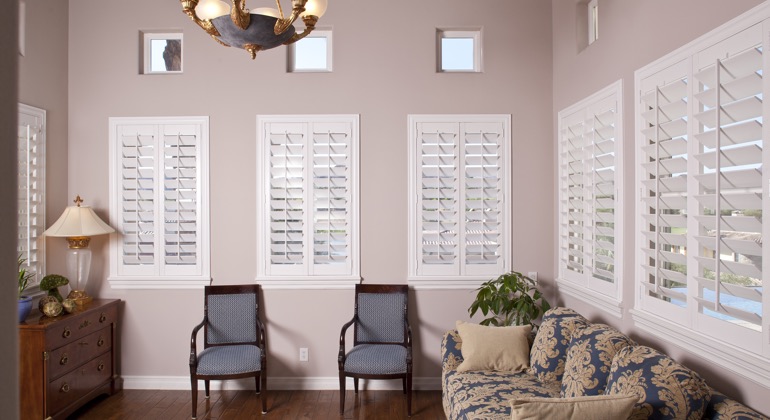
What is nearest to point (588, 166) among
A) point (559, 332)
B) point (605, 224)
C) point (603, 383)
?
point (605, 224)

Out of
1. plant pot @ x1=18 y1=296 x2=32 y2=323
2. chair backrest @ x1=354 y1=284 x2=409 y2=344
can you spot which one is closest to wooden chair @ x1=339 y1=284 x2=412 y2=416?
chair backrest @ x1=354 y1=284 x2=409 y2=344

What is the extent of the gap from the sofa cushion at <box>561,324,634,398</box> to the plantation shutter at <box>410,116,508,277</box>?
1601 mm

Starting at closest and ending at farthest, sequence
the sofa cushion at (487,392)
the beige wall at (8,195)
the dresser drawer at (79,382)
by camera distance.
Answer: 1. the beige wall at (8,195)
2. the sofa cushion at (487,392)
3. the dresser drawer at (79,382)

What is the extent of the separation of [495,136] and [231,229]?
2.57 meters

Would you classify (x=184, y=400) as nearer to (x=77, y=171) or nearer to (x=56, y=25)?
(x=77, y=171)

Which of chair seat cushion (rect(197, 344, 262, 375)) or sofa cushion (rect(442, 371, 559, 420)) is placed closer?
sofa cushion (rect(442, 371, 559, 420))

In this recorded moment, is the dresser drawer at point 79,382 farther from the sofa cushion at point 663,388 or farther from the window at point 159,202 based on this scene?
the sofa cushion at point 663,388

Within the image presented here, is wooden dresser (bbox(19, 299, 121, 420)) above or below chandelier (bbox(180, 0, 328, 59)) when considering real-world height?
below

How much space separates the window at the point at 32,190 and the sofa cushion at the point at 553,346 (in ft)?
13.2

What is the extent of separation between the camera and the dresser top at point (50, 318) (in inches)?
141

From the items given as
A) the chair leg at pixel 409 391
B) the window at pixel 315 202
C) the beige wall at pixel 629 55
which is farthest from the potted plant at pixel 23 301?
the beige wall at pixel 629 55

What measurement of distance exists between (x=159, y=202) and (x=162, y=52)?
143cm

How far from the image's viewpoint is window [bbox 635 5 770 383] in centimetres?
211

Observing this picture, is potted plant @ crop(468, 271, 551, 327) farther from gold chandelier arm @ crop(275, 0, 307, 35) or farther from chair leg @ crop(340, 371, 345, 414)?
gold chandelier arm @ crop(275, 0, 307, 35)
